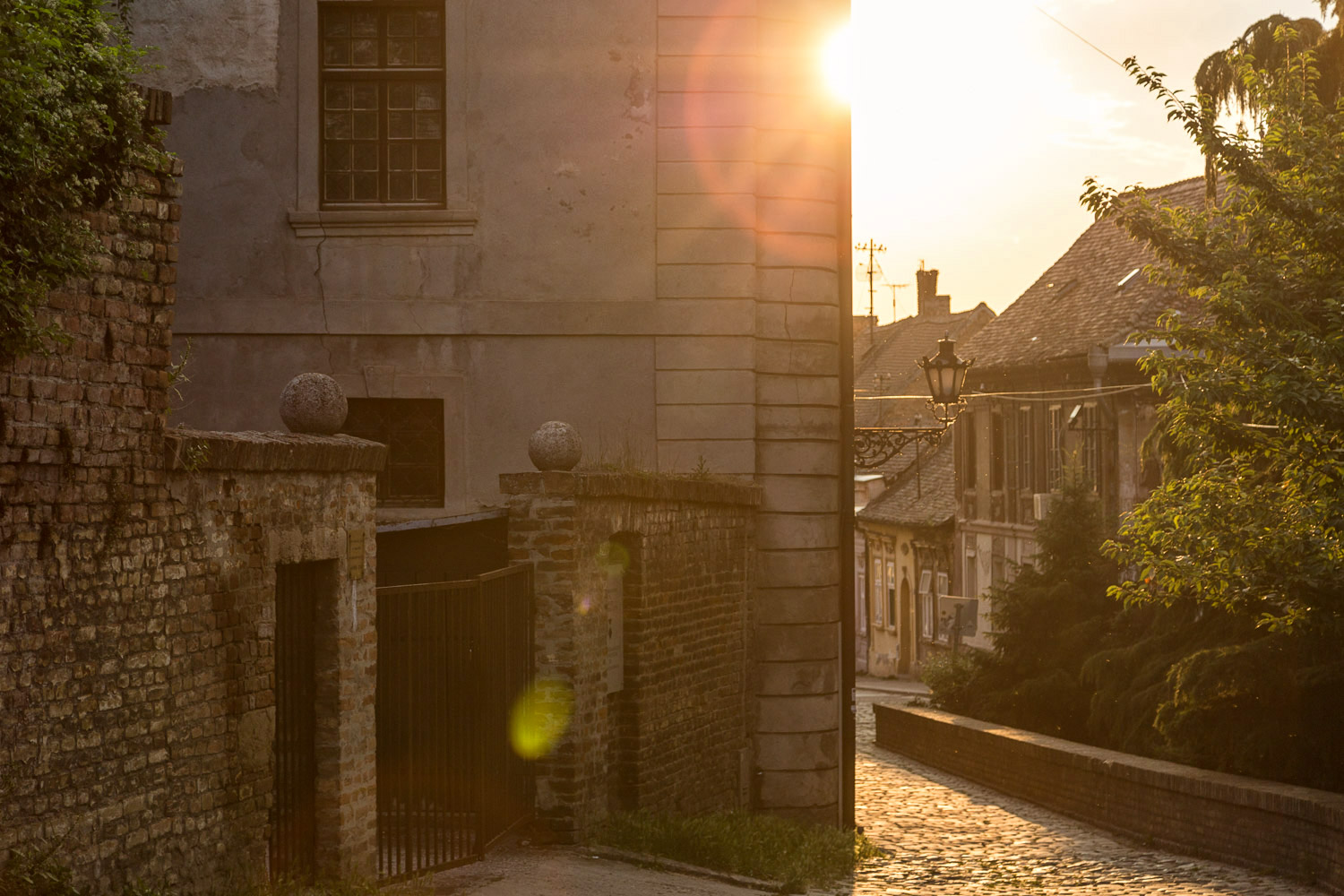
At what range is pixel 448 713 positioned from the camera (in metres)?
9.62

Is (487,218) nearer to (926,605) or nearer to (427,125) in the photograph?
(427,125)

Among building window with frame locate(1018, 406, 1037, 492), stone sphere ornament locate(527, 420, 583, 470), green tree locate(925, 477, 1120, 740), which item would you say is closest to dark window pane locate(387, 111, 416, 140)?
stone sphere ornament locate(527, 420, 583, 470)

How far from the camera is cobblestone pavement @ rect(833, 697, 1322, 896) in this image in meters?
13.3

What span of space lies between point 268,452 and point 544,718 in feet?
11.7

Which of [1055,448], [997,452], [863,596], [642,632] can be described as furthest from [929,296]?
[642,632]

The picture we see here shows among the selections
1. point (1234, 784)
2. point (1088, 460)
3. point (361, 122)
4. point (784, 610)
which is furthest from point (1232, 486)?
point (1088, 460)

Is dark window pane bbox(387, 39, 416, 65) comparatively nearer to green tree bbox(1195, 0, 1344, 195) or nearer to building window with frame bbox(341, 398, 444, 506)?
building window with frame bbox(341, 398, 444, 506)

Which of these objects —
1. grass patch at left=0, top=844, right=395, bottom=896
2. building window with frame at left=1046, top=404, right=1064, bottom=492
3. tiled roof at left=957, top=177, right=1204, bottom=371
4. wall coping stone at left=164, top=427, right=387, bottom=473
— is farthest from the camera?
building window with frame at left=1046, top=404, right=1064, bottom=492

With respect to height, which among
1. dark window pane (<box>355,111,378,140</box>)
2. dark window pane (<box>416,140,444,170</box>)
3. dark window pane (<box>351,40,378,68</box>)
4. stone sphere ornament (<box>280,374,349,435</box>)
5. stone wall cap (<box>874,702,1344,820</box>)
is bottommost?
stone wall cap (<box>874,702,1344,820</box>)

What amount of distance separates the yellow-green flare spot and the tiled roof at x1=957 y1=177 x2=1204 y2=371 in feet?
64.3

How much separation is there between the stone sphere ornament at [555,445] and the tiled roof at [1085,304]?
63.8 feet

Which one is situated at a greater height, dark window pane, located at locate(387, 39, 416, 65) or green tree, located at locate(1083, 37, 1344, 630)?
dark window pane, located at locate(387, 39, 416, 65)

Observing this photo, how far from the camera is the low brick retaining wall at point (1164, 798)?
45.3 feet

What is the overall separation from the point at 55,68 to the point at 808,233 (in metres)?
9.31
